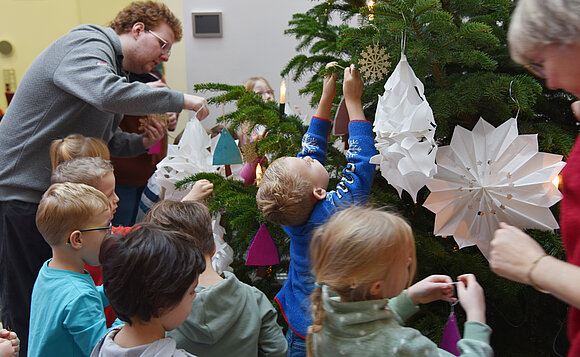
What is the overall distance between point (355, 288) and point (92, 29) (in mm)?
1717

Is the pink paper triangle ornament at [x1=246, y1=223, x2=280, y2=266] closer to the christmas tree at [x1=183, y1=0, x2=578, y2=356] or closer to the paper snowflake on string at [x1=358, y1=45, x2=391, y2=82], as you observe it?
the christmas tree at [x1=183, y1=0, x2=578, y2=356]

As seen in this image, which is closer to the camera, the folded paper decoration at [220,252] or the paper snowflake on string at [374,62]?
the paper snowflake on string at [374,62]

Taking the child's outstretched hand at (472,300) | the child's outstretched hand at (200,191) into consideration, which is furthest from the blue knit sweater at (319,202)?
the child's outstretched hand at (472,300)

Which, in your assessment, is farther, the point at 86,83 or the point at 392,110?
the point at 86,83

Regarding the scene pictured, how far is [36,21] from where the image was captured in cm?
511

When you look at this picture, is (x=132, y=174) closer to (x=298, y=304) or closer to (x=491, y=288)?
(x=298, y=304)

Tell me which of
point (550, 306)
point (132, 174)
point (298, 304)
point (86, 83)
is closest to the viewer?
point (298, 304)

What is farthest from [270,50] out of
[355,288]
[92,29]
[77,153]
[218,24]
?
[355,288]

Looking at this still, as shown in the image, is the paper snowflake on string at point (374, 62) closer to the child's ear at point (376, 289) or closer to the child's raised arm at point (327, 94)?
the child's raised arm at point (327, 94)

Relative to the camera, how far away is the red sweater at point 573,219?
940 mm

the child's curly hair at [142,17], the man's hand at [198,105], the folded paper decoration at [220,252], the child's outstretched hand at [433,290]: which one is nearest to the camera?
the child's outstretched hand at [433,290]

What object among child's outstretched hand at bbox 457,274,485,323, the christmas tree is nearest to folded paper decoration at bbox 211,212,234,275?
the christmas tree

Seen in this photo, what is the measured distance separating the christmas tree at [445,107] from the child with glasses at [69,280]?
0.42 m

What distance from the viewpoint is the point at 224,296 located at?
1.42 meters
